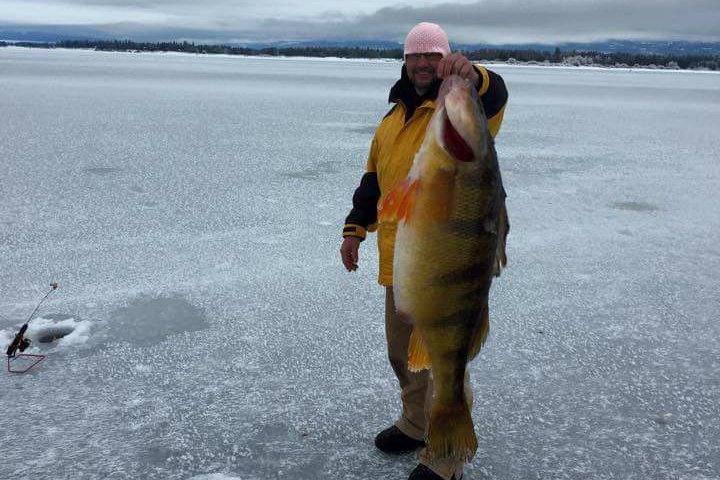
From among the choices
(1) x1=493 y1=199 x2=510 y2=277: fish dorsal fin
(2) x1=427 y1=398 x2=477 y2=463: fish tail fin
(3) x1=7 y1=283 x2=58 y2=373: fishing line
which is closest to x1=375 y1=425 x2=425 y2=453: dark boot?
(2) x1=427 y1=398 x2=477 y2=463: fish tail fin

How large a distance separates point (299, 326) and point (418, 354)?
68.7 inches

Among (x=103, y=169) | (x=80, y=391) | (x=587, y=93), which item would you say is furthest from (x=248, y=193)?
(x=587, y=93)

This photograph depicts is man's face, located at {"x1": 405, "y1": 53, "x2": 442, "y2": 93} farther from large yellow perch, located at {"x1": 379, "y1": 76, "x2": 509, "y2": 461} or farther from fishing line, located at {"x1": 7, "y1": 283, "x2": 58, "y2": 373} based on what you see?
fishing line, located at {"x1": 7, "y1": 283, "x2": 58, "y2": 373}

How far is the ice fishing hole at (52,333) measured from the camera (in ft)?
10.7

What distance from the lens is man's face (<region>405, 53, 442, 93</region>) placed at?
7.00 feet

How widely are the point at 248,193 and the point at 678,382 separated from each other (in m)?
4.65

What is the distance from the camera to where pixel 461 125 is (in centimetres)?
146

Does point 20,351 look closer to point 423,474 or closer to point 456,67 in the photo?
point 423,474

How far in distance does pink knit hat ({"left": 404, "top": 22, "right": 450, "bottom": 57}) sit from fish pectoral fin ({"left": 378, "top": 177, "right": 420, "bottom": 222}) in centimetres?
75

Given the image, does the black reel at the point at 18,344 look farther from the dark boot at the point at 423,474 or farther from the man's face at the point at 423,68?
the man's face at the point at 423,68

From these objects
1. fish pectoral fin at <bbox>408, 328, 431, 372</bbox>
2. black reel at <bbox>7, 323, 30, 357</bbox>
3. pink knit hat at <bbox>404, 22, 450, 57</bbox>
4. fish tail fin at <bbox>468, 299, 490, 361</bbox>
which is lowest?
black reel at <bbox>7, 323, 30, 357</bbox>

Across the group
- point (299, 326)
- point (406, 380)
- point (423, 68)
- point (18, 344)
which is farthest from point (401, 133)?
point (18, 344)

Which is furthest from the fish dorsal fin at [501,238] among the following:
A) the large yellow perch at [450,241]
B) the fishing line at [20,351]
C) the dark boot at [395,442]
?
the fishing line at [20,351]

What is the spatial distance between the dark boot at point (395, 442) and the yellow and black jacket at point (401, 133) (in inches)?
27.1
